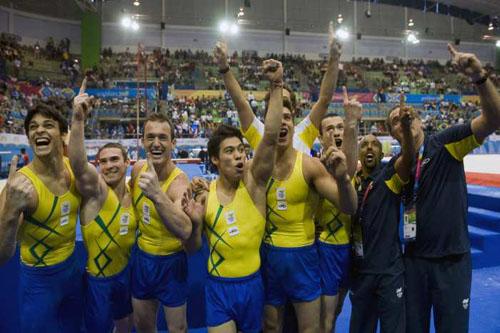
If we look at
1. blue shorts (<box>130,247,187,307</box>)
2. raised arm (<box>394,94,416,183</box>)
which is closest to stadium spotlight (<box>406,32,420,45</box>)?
raised arm (<box>394,94,416,183</box>)

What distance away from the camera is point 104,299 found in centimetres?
268

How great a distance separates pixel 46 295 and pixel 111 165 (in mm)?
940

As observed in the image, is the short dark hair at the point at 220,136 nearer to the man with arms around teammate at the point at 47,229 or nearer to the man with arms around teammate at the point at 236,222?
the man with arms around teammate at the point at 236,222

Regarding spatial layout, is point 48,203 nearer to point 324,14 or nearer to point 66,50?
point 66,50

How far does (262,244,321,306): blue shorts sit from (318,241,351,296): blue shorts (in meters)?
0.16

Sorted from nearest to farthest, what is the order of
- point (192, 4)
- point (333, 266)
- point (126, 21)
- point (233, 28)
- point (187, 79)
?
point (333, 266) < point (126, 21) < point (187, 79) < point (233, 28) < point (192, 4)

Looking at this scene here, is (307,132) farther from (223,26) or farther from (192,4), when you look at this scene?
(192,4)

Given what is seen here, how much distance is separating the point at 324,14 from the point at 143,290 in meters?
30.4

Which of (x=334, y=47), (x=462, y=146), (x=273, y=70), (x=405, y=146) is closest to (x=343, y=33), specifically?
(x=334, y=47)

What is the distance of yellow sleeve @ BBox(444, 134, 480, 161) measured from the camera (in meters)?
2.42

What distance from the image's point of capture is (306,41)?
98.4 ft

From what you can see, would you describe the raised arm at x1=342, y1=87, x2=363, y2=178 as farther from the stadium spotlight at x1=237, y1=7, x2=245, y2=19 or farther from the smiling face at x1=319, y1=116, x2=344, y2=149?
the stadium spotlight at x1=237, y1=7, x2=245, y2=19

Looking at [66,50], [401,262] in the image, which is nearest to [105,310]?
[401,262]

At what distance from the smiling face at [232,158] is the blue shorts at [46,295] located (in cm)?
123
